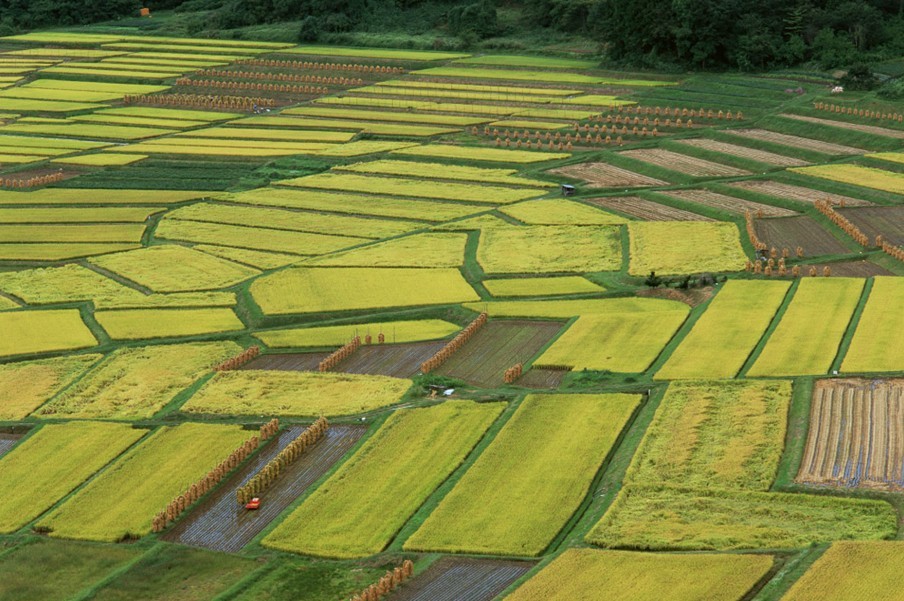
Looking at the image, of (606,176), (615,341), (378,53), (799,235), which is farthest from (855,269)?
(378,53)

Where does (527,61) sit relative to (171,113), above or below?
below

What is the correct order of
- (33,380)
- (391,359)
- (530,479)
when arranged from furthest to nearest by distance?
(391,359) → (33,380) → (530,479)

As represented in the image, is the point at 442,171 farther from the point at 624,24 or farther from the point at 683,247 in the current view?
the point at 624,24

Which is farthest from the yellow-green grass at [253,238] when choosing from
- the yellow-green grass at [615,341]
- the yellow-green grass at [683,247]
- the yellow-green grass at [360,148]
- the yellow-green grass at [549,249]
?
the yellow-green grass at [615,341]

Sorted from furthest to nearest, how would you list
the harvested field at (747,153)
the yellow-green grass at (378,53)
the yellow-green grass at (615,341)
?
the yellow-green grass at (378,53) < the harvested field at (747,153) < the yellow-green grass at (615,341)

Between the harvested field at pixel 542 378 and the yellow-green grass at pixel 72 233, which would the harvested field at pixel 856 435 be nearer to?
the harvested field at pixel 542 378

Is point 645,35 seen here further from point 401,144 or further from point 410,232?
point 410,232
